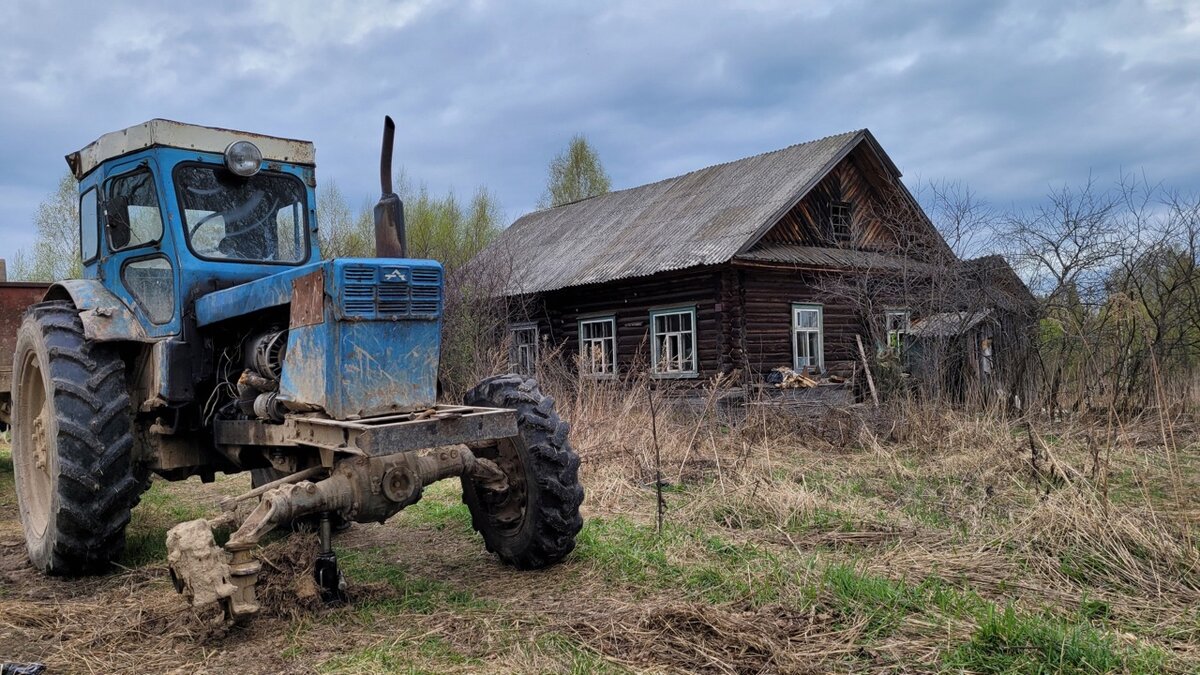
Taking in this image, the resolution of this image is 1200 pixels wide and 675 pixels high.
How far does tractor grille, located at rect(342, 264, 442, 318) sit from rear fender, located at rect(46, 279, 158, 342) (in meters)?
1.75

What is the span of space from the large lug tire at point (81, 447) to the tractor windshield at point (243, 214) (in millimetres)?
838

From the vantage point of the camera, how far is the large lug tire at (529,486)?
15.5ft

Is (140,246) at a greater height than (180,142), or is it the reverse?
(180,142)

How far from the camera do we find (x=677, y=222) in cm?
1908

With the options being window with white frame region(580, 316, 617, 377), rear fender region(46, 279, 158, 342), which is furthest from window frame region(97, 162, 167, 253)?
window with white frame region(580, 316, 617, 377)

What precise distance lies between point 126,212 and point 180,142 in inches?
24.3

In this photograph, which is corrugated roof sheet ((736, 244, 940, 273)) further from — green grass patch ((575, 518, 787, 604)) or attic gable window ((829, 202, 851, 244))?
green grass patch ((575, 518, 787, 604))

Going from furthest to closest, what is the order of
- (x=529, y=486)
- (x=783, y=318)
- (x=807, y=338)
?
(x=807, y=338) → (x=783, y=318) → (x=529, y=486)

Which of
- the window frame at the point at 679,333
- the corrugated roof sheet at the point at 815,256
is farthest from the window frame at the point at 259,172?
the window frame at the point at 679,333

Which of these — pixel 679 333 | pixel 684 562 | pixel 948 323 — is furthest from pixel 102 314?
pixel 679 333

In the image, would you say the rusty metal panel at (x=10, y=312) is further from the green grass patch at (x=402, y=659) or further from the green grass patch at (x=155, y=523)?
the green grass patch at (x=402, y=659)

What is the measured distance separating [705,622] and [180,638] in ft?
7.63

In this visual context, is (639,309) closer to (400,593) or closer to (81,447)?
(400,593)

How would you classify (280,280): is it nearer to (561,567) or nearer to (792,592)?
(561,567)
